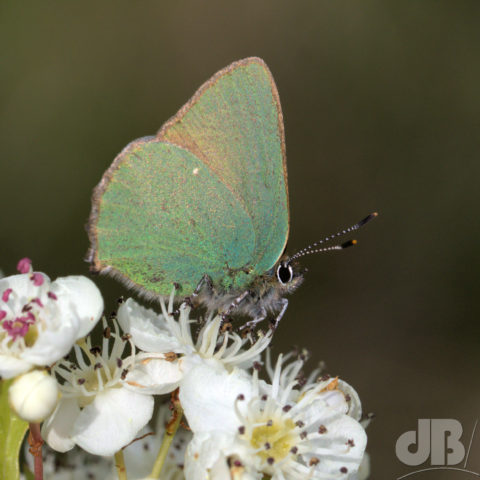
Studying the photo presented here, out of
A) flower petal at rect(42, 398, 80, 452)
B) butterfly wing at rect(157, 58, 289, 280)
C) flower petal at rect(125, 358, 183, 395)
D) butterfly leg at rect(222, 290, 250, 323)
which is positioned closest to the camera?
flower petal at rect(42, 398, 80, 452)

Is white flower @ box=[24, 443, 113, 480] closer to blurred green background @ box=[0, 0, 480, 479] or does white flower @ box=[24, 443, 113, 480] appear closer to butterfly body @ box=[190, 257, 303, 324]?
butterfly body @ box=[190, 257, 303, 324]

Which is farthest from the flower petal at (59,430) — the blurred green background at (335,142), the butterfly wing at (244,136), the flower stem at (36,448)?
the blurred green background at (335,142)

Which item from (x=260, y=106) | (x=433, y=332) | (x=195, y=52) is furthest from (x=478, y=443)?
(x=195, y=52)

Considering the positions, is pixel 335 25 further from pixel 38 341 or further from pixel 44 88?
pixel 38 341

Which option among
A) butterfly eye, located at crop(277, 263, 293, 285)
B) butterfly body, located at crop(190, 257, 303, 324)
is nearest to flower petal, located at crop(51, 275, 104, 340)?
butterfly body, located at crop(190, 257, 303, 324)

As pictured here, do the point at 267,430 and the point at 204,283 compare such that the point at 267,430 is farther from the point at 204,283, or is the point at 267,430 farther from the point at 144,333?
the point at 204,283

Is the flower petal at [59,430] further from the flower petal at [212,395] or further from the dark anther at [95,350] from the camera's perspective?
the flower petal at [212,395]

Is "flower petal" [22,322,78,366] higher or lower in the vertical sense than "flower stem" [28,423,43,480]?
higher
